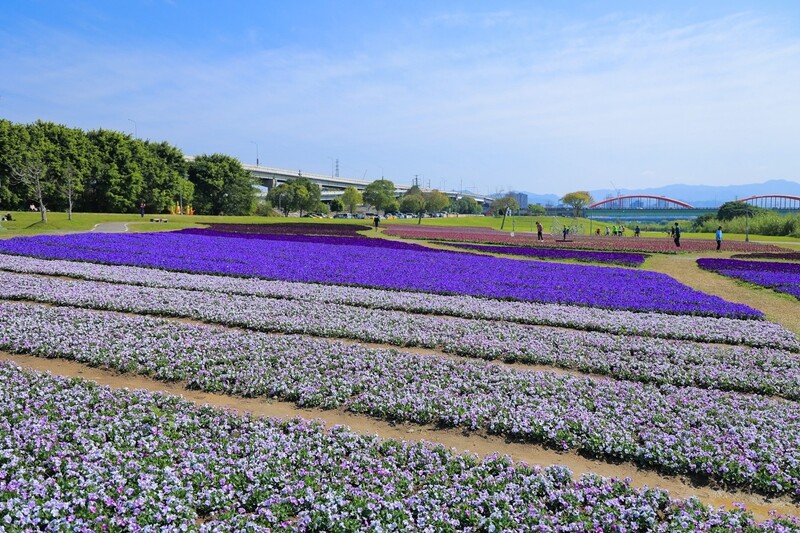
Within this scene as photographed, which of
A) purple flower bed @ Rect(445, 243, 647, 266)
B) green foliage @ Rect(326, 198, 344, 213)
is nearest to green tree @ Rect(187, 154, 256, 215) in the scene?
green foliage @ Rect(326, 198, 344, 213)

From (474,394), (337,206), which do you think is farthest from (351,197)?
(474,394)

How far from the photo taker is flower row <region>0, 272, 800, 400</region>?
12242 mm

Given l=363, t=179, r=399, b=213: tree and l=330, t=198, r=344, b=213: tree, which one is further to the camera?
l=330, t=198, r=344, b=213: tree

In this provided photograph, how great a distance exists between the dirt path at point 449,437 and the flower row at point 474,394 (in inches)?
7.7

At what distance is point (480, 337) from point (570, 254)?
26.3 metres

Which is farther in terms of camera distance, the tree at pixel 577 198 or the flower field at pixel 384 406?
the tree at pixel 577 198

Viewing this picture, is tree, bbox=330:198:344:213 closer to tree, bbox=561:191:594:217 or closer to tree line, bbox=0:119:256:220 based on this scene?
tree line, bbox=0:119:256:220

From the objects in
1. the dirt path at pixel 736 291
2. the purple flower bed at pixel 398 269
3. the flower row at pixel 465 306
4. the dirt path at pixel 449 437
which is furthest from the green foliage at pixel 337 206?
the dirt path at pixel 449 437

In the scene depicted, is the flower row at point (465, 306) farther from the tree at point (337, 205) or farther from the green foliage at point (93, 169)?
the tree at point (337, 205)

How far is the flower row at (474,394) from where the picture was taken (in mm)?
8289

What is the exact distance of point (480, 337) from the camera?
14.8 meters

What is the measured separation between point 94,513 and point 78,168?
8392 centimetres

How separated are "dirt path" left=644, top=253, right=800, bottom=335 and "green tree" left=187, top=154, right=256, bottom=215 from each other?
254 feet

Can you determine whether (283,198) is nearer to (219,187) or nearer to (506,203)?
(219,187)
